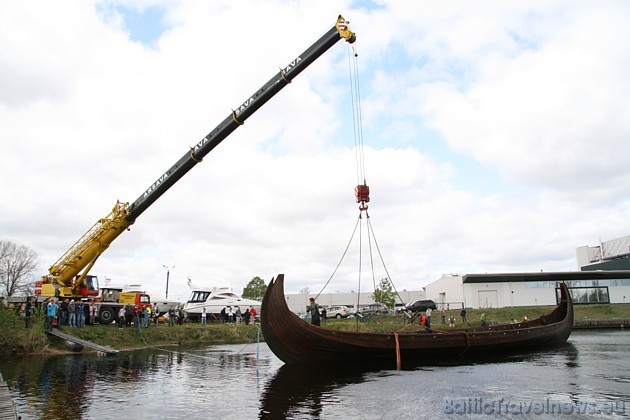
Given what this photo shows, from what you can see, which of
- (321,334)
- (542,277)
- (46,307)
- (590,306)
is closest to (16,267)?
(46,307)

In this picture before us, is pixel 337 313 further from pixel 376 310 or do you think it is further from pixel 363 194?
pixel 363 194

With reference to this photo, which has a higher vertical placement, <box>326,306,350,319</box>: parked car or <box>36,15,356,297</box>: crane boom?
<box>36,15,356,297</box>: crane boom

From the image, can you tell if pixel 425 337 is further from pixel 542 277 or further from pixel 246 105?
pixel 542 277

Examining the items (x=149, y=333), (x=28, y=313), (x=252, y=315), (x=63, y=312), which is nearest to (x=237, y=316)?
(x=252, y=315)

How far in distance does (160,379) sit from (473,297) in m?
42.6

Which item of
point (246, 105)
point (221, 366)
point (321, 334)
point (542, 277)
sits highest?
point (246, 105)

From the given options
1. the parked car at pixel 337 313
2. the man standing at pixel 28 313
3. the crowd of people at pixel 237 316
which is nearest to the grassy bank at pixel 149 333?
the man standing at pixel 28 313

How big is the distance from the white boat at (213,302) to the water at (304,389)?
51.0ft

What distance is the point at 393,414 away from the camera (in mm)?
11625

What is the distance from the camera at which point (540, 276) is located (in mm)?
53125

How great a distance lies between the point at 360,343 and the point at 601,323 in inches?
1401

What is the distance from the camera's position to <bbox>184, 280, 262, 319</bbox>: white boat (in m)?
38.3

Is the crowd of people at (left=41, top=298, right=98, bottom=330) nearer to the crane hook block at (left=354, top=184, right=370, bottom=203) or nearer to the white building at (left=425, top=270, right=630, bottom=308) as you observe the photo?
the crane hook block at (left=354, top=184, right=370, bottom=203)

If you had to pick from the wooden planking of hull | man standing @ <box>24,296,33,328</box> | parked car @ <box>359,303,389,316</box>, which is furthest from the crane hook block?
parked car @ <box>359,303,389,316</box>
